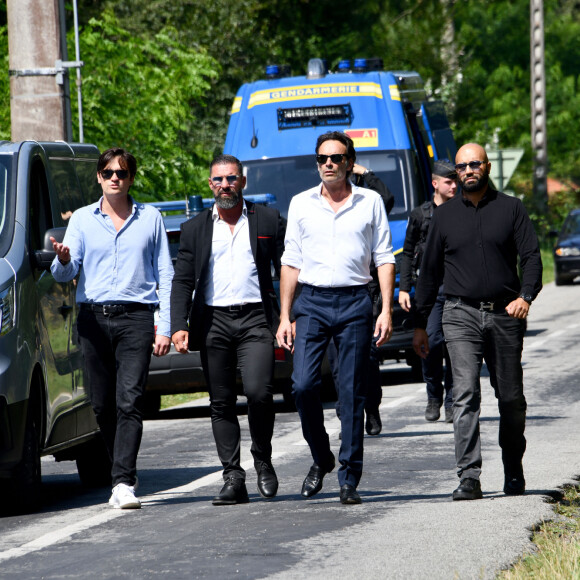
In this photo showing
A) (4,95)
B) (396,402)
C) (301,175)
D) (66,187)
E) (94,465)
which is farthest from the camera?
(4,95)

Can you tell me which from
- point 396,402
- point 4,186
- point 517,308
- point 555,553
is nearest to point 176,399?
point 396,402

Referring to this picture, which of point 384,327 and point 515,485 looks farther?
point 515,485

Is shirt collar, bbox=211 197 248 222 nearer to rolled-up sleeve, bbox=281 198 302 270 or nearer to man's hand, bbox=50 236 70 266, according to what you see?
rolled-up sleeve, bbox=281 198 302 270

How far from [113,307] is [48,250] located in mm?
475

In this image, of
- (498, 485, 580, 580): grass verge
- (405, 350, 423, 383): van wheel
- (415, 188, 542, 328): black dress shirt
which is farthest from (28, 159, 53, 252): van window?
(405, 350, 423, 383): van wheel

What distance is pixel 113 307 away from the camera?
7.73 meters

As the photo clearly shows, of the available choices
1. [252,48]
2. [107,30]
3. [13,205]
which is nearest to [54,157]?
[13,205]

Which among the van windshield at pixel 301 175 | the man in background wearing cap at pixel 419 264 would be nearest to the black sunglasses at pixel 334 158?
the man in background wearing cap at pixel 419 264

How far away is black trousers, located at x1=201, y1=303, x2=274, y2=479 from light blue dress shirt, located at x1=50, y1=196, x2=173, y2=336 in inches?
12.0

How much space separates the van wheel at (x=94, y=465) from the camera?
30.5 ft

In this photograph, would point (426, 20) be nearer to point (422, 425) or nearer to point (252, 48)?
point (252, 48)

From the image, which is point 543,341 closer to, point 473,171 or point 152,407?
point 152,407

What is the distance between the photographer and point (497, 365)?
7.63m

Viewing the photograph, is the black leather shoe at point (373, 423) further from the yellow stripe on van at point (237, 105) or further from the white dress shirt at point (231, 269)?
the yellow stripe on van at point (237, 105)
